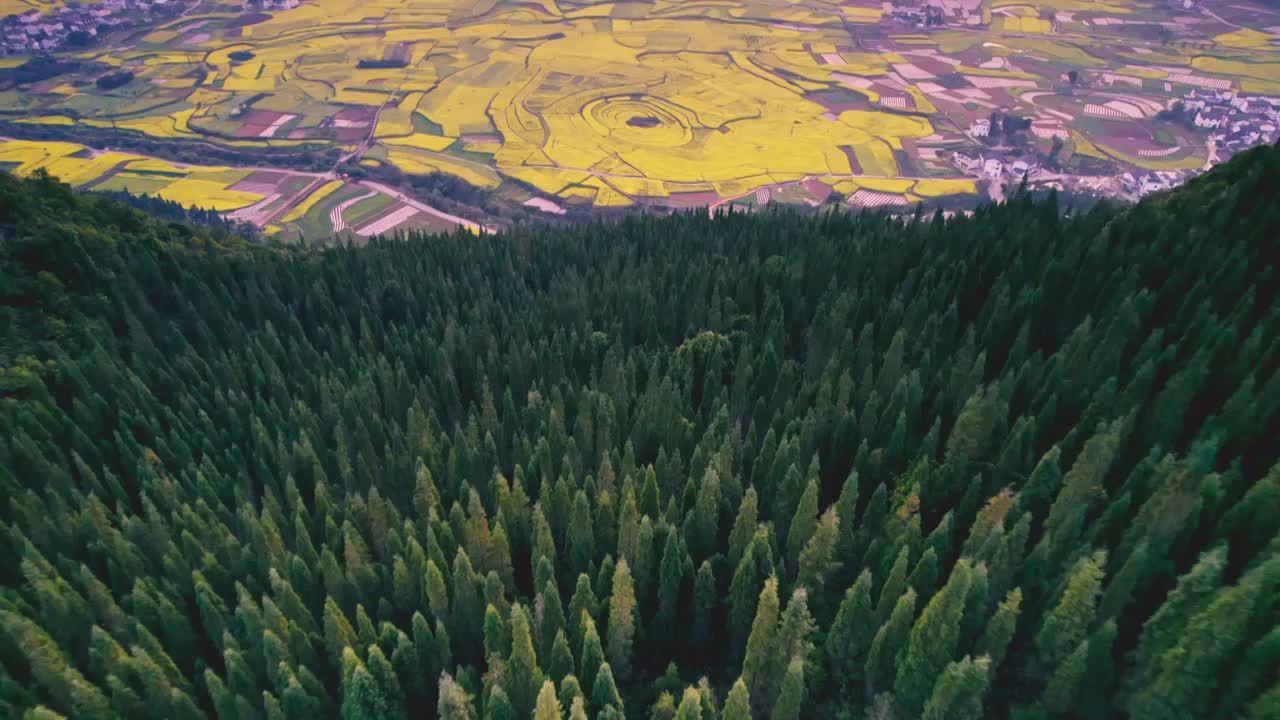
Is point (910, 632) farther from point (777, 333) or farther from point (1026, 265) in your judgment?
point (1026, 265)

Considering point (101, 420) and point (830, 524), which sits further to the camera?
point (101, 420)

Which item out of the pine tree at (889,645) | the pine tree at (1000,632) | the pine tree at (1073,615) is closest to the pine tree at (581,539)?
the pine tree at (889,645)

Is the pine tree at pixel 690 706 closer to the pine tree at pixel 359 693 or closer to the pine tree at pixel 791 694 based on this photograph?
the pine tree at pixel 791 694

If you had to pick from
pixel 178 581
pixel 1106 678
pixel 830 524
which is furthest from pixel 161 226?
pixel 1106 678

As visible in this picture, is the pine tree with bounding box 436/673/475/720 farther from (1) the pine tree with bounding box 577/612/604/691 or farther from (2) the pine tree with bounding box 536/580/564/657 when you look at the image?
(1) the pine tree with bounding box 577/612/604/691

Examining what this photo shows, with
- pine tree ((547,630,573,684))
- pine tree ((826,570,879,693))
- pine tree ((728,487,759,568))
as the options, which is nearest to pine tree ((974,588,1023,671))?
pine tree ((826,570,879,693))

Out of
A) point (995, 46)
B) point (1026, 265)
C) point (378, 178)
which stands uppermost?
point (995, 46)
